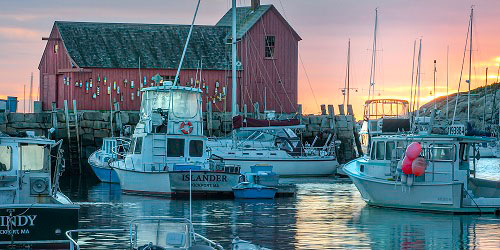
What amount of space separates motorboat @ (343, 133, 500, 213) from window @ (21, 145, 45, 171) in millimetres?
12091

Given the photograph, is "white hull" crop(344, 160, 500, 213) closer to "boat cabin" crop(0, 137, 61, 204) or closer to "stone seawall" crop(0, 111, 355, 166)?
"boat cabin" crop(0, 137, 61, 204)

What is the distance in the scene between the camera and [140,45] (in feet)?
185

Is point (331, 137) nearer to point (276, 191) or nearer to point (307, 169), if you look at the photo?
point (307, 169)

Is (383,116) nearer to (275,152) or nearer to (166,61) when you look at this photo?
(275,152)

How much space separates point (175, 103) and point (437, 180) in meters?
11.6

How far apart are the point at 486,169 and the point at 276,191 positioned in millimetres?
40584

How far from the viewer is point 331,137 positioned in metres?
57.9

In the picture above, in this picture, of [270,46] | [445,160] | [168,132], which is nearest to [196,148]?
[168,132]

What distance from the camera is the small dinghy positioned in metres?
33.5

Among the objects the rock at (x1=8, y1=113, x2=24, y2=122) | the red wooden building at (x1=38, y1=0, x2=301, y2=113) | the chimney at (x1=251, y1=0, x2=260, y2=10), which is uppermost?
the chimney at (x1=251, y1=0, x2=260, y2=10)

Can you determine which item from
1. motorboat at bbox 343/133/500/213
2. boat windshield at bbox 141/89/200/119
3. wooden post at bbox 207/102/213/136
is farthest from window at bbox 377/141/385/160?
wooden post at bbox 207/102/213/136

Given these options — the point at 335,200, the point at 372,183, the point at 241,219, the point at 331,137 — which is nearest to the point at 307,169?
the point at 331,137

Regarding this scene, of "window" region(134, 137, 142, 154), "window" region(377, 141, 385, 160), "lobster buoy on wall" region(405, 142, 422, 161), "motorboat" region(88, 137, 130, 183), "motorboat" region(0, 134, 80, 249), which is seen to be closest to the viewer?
"motorboat" region(0, 134, 80, 249)

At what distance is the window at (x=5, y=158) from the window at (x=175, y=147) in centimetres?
1520
